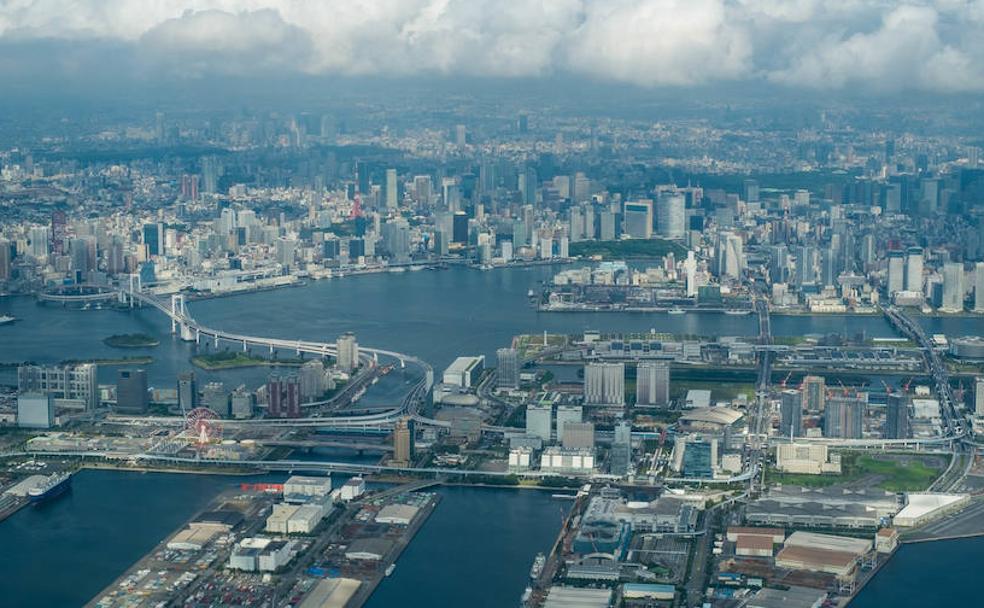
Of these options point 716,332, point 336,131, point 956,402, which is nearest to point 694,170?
point 336,131

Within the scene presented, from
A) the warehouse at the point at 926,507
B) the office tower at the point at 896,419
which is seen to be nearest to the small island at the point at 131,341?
the office tower at the point at 896,419

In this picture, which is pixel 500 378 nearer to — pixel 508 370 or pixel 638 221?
pixel 508 370

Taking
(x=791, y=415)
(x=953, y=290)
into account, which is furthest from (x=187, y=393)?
(x=953, y=290)

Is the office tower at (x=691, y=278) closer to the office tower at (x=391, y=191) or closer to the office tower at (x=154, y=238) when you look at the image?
the office tower at (x=154, y=238)

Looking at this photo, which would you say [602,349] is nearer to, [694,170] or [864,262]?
[864,262]

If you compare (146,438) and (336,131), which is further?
(336,131)
